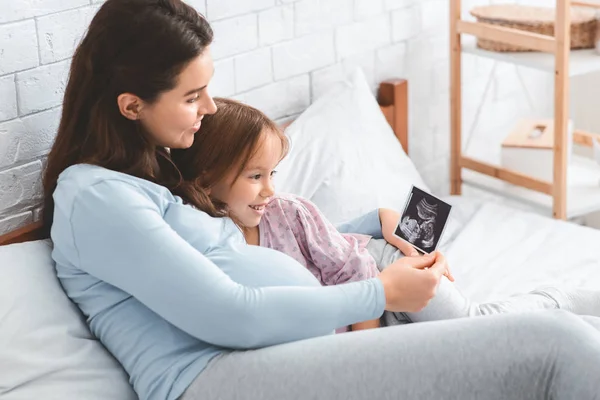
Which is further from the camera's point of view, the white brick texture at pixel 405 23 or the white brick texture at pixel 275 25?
the white brick texture at pixel 405 23

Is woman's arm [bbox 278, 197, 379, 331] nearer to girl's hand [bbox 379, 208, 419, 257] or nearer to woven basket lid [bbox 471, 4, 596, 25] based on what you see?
girl's hand [bbox 379, 208, 419, 257]

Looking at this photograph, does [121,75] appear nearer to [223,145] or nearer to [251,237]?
[223,145]

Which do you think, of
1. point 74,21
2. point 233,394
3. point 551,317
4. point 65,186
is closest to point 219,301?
point 233,394

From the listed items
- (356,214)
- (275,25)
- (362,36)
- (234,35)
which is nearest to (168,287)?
(356,214)

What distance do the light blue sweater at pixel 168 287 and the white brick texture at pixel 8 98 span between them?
0.29 metres

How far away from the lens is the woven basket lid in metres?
2.58

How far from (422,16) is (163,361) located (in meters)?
1.62

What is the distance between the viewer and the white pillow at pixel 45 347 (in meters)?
1.44

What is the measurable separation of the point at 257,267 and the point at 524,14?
1.46m

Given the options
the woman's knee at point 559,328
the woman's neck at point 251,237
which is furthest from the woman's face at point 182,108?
the woman's knee at point 559,328

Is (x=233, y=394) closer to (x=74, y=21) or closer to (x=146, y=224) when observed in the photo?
(x=146, y=224)

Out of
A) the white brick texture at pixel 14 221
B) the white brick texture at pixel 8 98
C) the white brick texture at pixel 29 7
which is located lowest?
the white brick texture at pixel 14 221

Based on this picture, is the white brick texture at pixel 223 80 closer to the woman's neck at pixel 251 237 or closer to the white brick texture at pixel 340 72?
the white brick texture at pixel 340 72

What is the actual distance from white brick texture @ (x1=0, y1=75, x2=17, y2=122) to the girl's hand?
0.72 metres
